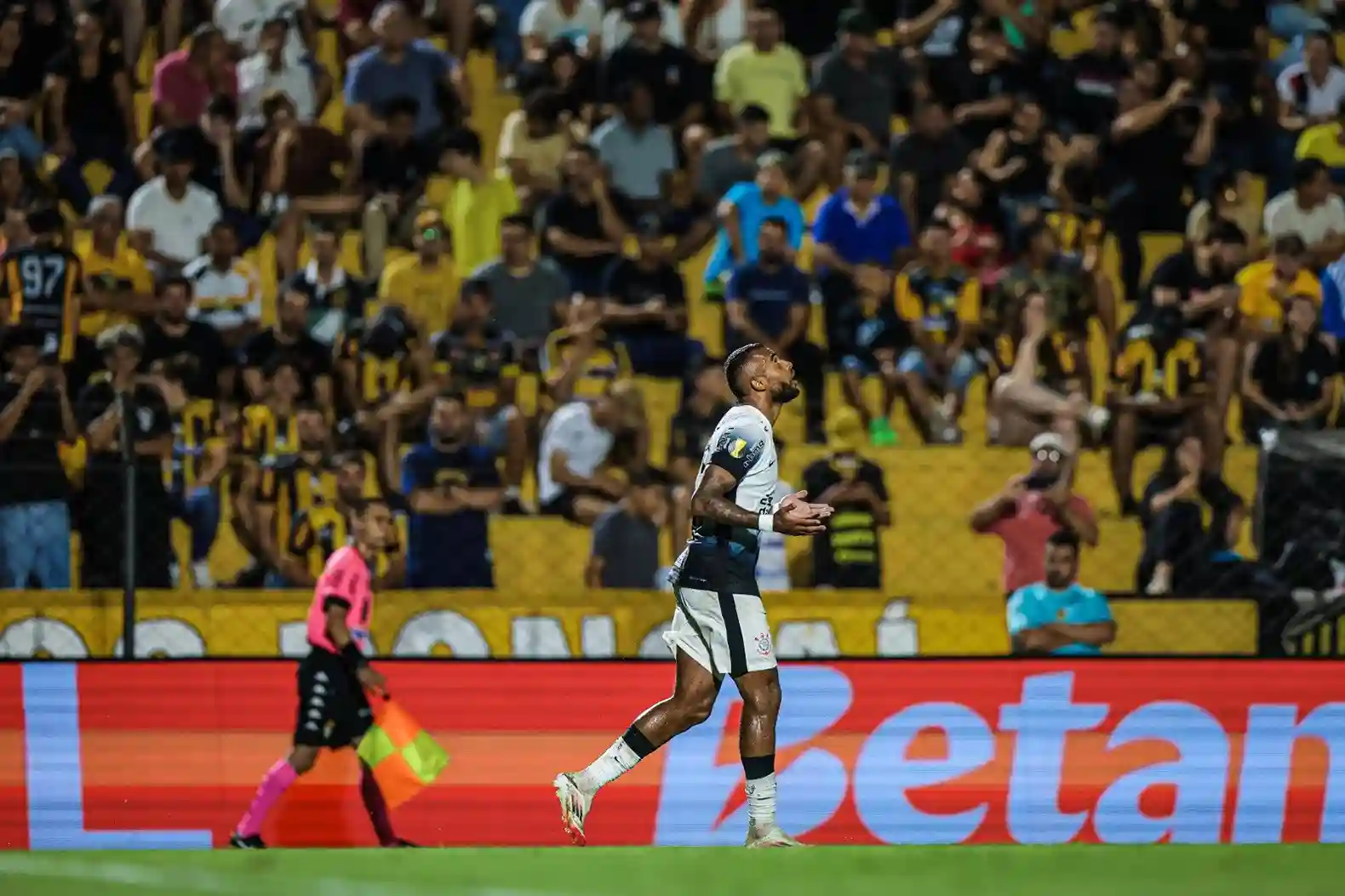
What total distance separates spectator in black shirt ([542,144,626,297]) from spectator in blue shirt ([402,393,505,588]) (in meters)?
1.76

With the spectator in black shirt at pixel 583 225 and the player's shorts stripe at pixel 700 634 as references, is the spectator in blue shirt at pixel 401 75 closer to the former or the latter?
the spectator in black shirt at pixel 583 225

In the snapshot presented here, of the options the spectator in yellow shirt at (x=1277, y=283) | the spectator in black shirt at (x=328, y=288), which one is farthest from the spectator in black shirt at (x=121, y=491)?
the spectator in yellow shirt at (x=1277, y=283)

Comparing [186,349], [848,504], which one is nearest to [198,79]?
[186,349]

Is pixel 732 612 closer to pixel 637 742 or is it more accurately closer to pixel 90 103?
pixel 637 742

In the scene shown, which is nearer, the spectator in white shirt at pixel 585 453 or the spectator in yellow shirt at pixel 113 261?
the spectator in white shirt at pixel 585 453

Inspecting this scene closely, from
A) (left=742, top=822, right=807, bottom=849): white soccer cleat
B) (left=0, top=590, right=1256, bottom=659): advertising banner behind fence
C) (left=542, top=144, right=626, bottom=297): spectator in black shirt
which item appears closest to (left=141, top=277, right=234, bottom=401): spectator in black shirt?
(left=0, top=590, right=1256, bottom=659): advertising banner behind fence

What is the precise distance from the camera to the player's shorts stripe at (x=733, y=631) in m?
7.39

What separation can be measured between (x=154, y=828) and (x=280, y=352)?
10.6 feet

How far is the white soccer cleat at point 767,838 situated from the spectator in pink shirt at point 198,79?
8.36 m

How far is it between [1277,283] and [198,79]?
7447 millimetres

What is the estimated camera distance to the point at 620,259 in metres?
12.8

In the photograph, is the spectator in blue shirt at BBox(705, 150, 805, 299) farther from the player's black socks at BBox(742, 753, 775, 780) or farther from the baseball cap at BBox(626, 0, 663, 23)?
the player's black socks at BBox(742, 753, 775, 780)

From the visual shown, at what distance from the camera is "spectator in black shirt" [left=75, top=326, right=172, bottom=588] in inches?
396

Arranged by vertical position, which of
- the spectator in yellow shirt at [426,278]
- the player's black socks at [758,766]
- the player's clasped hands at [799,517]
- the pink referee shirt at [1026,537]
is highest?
the spectator in yellow shirt at [426,278]
